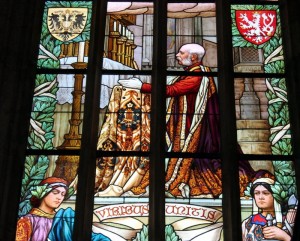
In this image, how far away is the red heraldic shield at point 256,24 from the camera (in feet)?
29.8

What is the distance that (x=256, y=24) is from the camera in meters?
9.22

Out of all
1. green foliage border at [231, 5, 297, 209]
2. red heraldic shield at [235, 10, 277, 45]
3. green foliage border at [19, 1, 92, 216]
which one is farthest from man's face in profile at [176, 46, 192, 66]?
green foliage border at [19, 1, 92, 216]

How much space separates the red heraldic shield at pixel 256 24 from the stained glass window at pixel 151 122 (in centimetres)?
1

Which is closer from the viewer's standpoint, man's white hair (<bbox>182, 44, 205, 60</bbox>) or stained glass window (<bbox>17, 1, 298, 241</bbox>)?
stained glass window (<bbox>17, 1, 298, 241</bbox>)

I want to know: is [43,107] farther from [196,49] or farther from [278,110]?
[278,110]

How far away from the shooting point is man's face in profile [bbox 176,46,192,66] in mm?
8914

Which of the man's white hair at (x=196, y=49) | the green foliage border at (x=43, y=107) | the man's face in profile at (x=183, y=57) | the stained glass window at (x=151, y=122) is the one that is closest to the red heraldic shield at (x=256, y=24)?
→ the stained glass window at (x=151, y=122)

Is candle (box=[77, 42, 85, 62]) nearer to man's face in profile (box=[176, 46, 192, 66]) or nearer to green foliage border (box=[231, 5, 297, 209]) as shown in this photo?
man's face in profile (box=[176, 46, 192, 66])

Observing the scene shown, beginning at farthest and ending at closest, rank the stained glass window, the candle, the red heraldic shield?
the red heraldic shield
the candle
the stained glass window

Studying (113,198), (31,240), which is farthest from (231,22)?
(31,240)

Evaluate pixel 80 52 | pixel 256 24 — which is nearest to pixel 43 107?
pixel 80 52

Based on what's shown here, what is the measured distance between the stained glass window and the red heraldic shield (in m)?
0.01

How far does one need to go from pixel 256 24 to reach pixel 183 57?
0.97 meters

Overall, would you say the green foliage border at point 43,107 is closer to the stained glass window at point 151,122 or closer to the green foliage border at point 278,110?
the stained glass window at point 151,122
